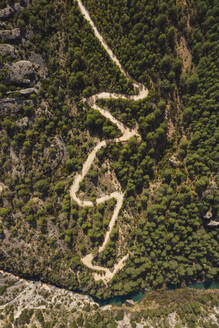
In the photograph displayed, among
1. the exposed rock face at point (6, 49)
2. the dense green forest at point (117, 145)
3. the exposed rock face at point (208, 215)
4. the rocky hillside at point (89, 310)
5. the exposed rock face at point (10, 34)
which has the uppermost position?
the exposed rock face at point (10, 34)

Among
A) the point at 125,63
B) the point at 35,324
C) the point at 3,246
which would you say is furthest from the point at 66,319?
the point at 125,63

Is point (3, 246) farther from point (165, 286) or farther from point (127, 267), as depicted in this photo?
point (165, 286)

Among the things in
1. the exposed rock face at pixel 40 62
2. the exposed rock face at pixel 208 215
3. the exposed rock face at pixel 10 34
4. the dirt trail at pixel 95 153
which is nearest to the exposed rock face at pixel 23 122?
the exposed rock face at pixel 40 62

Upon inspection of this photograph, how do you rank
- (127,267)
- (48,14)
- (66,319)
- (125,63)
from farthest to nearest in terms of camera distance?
(127,267) < (66,319) < (125,63) < (48,14)

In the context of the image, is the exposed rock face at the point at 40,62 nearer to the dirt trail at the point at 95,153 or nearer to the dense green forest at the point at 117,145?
the dense green forest at the point at 117,145

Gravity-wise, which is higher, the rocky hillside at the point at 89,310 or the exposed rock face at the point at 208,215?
the exposed rock face at the point at 208,215

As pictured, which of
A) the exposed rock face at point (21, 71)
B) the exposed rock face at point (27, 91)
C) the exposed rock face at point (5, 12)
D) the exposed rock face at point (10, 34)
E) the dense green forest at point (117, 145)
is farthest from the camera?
the exposed rock face at point (27, 91)
